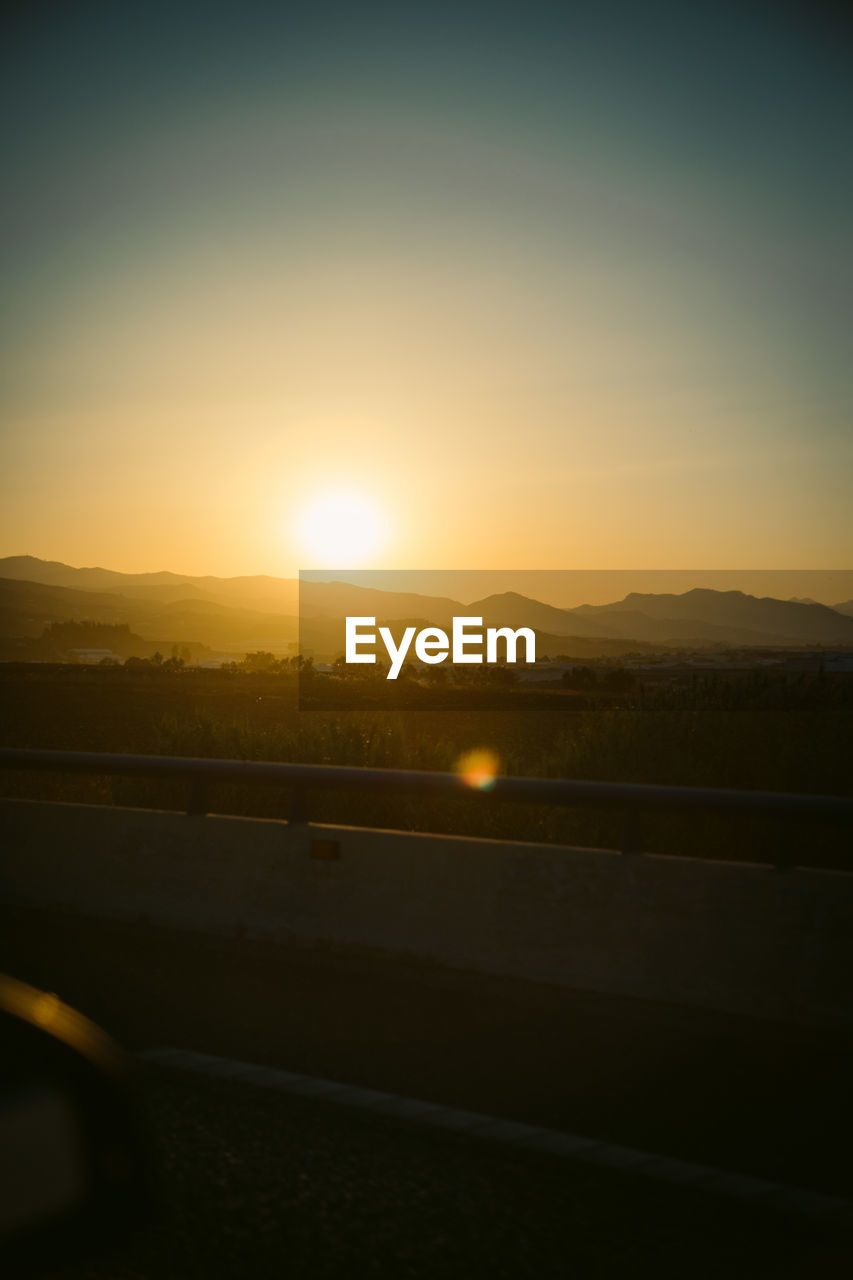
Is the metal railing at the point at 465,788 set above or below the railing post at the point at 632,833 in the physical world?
above

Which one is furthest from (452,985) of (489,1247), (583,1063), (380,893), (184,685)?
(184,685)

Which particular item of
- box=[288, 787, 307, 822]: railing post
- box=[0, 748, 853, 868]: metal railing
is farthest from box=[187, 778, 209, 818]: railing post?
box=[288, 787, 307, 822]: railing post

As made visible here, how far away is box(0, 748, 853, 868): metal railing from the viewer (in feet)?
19.0

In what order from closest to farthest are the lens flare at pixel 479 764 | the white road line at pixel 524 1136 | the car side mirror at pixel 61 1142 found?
the car side mirror at pixel 61 1142, the white road line at pixel 524 1136, the lens flare at pixel 479 764

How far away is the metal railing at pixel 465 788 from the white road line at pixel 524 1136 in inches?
77.8

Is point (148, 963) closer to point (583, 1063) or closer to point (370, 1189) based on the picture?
point (583, 1063)

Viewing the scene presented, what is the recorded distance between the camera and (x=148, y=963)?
6.93 meters

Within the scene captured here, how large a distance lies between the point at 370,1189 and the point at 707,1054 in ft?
6.85

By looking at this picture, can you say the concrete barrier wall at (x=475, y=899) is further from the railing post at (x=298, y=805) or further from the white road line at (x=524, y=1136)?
the white road line at (x=524, y=1136)

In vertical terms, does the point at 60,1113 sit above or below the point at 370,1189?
above

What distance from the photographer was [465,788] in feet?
22.0

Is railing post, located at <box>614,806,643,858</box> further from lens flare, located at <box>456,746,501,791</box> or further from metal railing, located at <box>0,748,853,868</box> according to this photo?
lens flare, located at <box>456,746,501,791</box>

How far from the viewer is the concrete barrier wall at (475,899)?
5.65 m

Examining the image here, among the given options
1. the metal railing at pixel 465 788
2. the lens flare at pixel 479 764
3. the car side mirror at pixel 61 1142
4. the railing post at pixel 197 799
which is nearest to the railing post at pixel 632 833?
the metal railing at pixel 465 788
